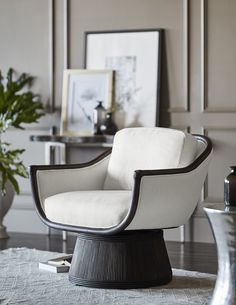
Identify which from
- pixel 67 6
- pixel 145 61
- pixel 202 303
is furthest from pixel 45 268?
pixel 67 6

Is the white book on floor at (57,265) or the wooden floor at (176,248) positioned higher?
the white book on floor at (57,265)

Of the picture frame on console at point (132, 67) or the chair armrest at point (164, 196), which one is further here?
the picture frame on console at point (132, 67)

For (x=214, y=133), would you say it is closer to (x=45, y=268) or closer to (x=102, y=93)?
(x=102, y=93)

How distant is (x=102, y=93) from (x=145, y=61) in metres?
0.42

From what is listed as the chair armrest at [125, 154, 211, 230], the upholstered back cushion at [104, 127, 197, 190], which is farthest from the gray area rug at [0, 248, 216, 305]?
the upholstered back cushion at [104, 127, 197, 190]

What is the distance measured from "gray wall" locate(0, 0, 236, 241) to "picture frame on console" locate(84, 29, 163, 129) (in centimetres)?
7

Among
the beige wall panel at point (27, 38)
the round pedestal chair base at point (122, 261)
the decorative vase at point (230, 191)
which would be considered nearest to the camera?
the decorative vase at point (230, 191)

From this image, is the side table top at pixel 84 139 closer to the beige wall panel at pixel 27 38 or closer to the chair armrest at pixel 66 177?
the beige wall panel at pixel 27 38

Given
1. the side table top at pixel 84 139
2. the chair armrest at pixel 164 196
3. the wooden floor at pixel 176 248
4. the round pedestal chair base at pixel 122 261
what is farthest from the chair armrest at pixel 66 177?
the side table top at pixel 84 139

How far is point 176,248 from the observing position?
518cm

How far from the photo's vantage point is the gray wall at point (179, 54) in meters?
5.31

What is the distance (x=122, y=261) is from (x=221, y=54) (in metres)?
2.22

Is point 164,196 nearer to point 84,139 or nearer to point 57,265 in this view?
point 57,265

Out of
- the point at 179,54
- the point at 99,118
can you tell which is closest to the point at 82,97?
the point at 99,118
